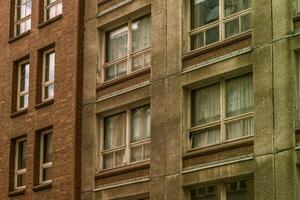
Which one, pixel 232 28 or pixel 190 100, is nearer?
pixel 232 28

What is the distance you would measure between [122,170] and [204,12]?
5842mm

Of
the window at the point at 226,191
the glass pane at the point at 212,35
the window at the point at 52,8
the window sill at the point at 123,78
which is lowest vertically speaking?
the window at the point at 226,191

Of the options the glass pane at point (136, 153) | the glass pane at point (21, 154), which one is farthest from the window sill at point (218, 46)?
the glass pane at point (21, 154)

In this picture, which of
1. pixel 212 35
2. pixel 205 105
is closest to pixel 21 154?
pixel 205 105

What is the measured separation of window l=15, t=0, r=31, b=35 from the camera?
3616 centimetres

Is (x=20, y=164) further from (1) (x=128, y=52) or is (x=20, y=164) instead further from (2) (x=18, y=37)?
(1) (x=128, y=52)

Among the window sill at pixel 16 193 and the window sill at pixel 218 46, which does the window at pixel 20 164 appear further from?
the window sill at pixel 218 46

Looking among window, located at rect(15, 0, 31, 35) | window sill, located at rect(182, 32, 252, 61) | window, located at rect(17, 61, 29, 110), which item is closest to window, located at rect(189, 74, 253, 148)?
window sill, located at rect(182, 32, 252, 61)

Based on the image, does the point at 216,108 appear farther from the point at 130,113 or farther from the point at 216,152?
the point at 130,113

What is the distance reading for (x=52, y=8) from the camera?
34812 mm

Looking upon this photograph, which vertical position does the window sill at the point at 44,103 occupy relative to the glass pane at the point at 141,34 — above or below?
below

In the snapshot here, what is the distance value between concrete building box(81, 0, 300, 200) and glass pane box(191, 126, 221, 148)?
3 centimetres

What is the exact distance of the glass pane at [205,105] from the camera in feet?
87.5

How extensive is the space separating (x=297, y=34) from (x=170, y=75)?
5356 millimetres
